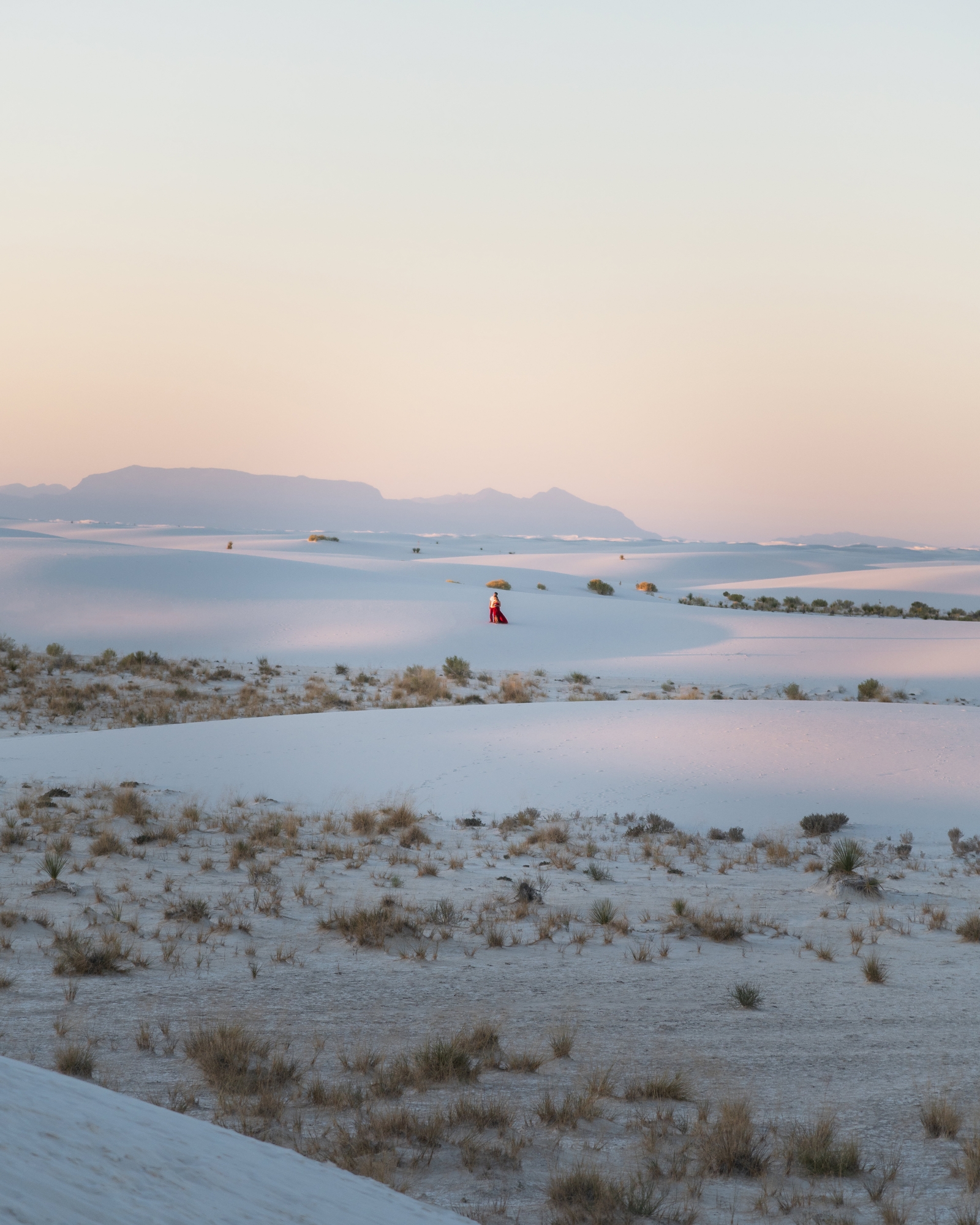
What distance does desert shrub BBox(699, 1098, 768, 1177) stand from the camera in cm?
388

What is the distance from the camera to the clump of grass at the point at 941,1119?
4195mm

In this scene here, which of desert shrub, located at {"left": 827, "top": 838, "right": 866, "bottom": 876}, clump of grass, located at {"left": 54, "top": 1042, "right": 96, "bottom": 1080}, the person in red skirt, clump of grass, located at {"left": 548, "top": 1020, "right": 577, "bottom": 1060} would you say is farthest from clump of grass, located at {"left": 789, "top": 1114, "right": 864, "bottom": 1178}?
the person in red skirt

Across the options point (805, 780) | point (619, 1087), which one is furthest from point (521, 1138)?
point (805, 780)

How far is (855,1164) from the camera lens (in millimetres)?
3895

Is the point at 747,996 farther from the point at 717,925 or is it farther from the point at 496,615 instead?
the point at 496,615

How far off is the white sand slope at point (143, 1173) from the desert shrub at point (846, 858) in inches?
268

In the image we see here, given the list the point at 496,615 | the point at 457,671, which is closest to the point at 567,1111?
the point at 457,671

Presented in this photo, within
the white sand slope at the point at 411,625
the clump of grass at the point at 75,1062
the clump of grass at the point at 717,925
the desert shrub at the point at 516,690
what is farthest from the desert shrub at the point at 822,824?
the white sand slope at the point at 411,625

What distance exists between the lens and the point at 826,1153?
12.8 ft

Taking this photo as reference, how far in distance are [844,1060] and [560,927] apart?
258 cm

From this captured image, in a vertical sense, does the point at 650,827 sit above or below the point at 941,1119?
below

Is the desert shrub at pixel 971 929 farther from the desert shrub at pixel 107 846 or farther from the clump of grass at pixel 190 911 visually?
the desert shrub at pixel 107 846

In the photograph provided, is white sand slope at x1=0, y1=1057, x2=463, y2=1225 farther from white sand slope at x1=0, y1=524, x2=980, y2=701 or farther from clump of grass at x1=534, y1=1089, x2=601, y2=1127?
white sand slope at x1=0, y1=524, x2=980, y2=701

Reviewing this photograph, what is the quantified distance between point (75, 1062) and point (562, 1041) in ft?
7.72
